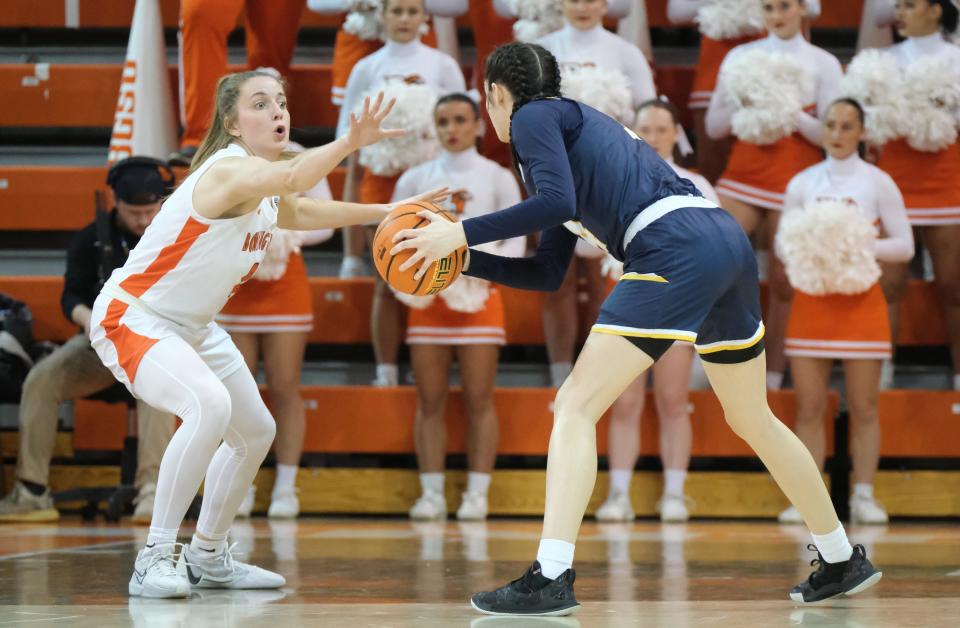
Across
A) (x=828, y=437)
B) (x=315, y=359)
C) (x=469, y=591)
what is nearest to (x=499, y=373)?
(x=315, y=359)

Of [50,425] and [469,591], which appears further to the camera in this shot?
[50,425]

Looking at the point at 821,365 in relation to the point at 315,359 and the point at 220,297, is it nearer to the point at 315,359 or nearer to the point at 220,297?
the point at 315,359

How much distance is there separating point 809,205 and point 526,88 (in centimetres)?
333

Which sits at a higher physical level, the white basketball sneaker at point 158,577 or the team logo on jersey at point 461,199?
the team logo on jersey at point 461,199

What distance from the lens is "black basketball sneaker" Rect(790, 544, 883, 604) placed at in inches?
154

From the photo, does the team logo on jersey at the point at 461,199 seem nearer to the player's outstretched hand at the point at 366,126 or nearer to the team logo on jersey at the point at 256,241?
the team logo on jersey at the point at 256,241

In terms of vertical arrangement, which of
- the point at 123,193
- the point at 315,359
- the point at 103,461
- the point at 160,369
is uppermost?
the point at 123,193

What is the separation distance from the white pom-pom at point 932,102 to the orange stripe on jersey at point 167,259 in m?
4.40

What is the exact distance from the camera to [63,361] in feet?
22.3

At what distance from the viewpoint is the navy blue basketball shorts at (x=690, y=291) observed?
359 centimetres

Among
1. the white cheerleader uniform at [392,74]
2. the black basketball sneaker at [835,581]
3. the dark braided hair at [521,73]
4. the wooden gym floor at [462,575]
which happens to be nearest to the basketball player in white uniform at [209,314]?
the wooden gym floor at [462,575]

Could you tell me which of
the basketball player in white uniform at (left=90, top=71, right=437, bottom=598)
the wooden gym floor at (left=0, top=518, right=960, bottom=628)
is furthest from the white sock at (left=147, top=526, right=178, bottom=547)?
the wooden gym floor at (left=0, top=518, right=960, bottom=628)

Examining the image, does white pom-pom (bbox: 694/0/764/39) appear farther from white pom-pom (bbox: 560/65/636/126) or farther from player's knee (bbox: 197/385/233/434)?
player's knee (bbox: 197/385/233/434)

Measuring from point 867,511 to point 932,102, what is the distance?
2.17 meters
